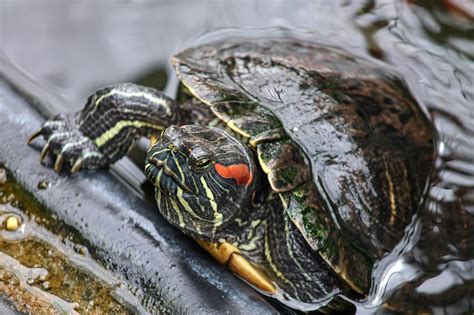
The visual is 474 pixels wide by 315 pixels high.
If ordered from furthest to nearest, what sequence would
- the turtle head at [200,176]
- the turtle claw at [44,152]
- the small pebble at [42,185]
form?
the turtle claw at [44,152]
the small pebble at [42,185]
the turtle head at [200,176]

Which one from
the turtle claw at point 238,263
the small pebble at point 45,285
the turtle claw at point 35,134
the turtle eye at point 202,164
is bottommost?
the turtle claw at point 238,263

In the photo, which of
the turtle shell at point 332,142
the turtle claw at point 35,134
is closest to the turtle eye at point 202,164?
the turtle shell at point 332,142

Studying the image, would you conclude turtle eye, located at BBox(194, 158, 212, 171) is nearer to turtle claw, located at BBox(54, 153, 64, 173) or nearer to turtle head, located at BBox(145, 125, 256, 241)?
turtle head, located at BBox(145, 125, 256, 241)

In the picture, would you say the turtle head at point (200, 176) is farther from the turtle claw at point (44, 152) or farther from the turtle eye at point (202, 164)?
the turtle claw at point (44, 152)

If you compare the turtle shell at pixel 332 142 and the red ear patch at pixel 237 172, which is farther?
the turtle shell at pixel 332 142

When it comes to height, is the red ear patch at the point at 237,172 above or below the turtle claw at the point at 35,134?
below

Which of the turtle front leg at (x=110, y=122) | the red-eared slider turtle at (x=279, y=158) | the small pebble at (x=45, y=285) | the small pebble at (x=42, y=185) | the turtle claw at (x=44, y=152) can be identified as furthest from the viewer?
the turtle front leg at (x=110, y=122)
